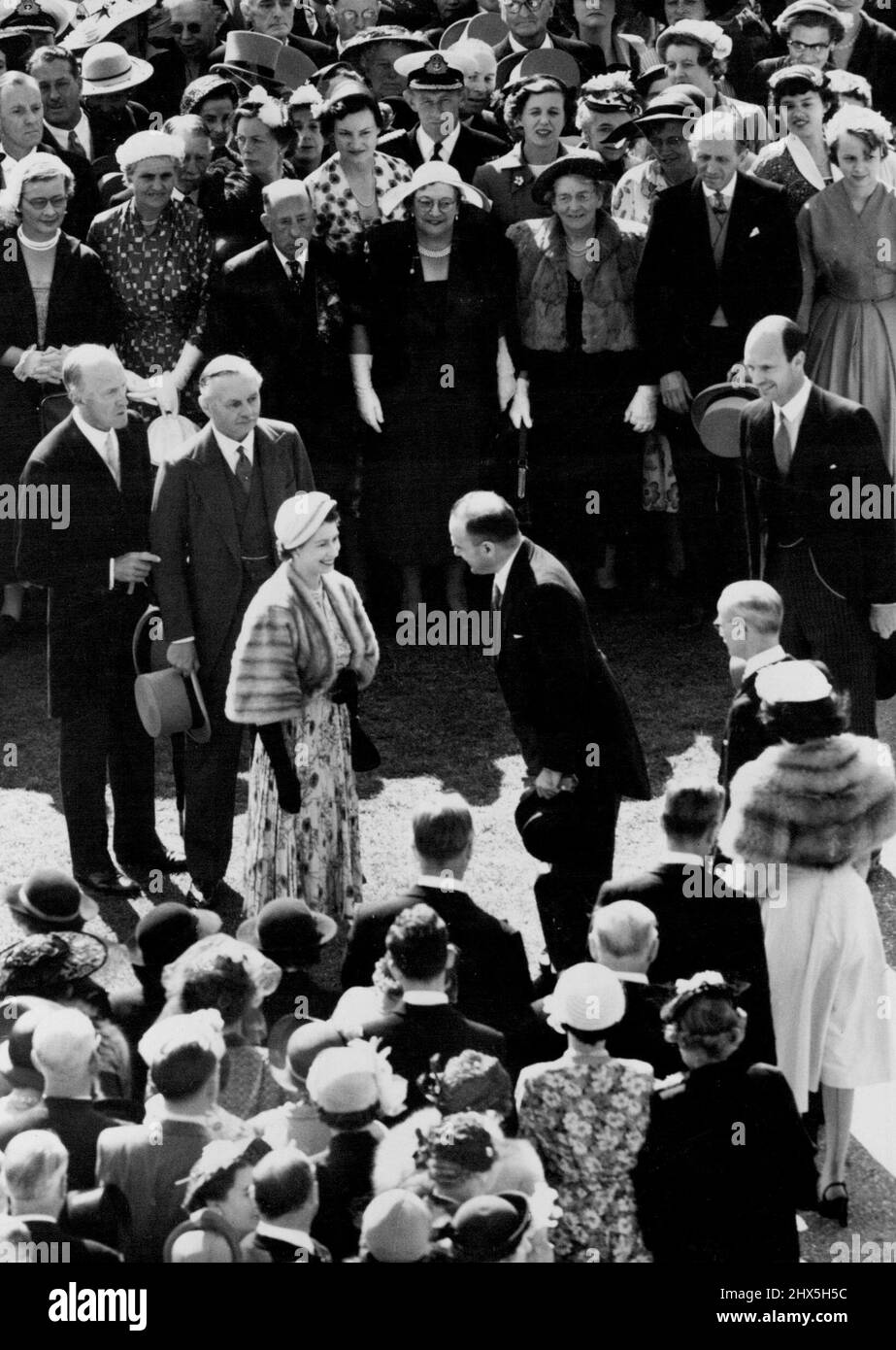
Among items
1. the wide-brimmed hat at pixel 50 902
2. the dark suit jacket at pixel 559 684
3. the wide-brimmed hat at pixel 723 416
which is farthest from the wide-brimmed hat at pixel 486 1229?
the wide-brimmed hat at pixel 723 416

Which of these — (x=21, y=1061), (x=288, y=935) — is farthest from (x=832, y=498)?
(x=21, y=1061)

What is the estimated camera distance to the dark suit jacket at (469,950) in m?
6.15

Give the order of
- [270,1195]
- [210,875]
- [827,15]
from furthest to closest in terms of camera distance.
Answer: [827,15] → [210,875] → [270,1195]

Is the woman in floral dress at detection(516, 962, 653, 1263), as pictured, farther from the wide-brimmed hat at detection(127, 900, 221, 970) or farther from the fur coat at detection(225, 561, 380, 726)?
the fur coat at detection(225, 561, 380, 726)

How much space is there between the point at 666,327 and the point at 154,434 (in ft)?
7.74

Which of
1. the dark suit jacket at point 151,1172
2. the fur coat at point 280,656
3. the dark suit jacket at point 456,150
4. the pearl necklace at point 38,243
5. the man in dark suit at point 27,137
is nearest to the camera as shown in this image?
the dark suit jacket at point 151,1172

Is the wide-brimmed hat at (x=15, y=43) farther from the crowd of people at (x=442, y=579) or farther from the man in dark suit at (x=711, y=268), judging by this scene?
the man in dark suit at (x=711, y=268)

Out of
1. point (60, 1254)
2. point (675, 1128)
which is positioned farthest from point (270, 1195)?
point (675, 1128)

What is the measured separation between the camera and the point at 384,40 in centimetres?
1120

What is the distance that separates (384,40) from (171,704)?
4.78 m

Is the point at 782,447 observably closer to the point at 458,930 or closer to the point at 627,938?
the point at 458,930

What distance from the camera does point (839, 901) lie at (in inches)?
244

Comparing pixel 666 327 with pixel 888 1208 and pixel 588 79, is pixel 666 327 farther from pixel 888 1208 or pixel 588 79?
Result: pixel 888 1208

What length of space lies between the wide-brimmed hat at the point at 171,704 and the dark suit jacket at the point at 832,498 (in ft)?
7.21
